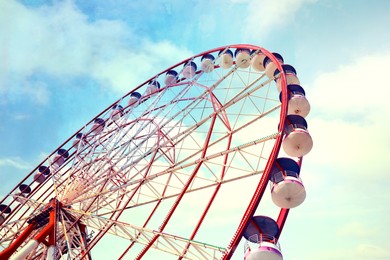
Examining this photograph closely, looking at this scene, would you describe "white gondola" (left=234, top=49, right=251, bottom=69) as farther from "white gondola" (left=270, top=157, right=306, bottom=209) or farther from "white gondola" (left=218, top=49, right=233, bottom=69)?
"white gondola" (left=270, top=157, right=306, bottom=209)

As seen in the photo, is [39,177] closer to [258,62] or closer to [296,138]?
[258,62]

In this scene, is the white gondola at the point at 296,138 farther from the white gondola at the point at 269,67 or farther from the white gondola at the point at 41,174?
the white gondola at the point at 41,174

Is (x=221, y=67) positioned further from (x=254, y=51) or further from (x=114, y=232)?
(x=114, y=232)

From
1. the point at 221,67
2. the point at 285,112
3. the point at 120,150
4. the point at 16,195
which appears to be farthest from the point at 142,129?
the point at 16,195

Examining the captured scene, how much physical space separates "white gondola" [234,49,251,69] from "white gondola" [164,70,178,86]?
3.84 m

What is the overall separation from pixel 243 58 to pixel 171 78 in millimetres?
4313

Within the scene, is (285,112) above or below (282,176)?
above

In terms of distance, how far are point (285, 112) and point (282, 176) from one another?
1961 mm

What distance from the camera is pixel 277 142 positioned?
8.32 metres

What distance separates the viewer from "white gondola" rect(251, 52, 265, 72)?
13.4 meters

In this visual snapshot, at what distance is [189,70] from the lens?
16.2 meters

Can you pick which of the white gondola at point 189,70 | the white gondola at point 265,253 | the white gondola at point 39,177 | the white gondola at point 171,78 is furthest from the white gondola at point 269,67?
the white gondola at point 39,177

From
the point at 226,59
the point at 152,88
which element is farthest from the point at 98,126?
the point at 226,59

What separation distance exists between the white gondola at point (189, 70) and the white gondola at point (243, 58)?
8.40 feet
